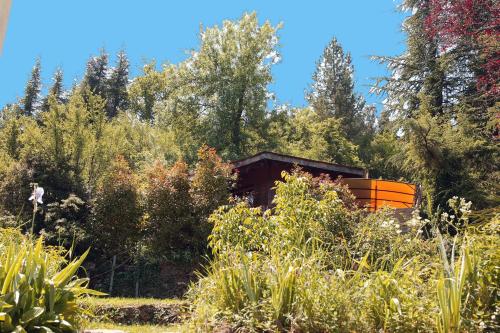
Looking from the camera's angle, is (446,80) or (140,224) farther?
(446,80)

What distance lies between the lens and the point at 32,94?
149 ft

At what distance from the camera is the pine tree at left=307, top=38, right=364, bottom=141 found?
119 feet

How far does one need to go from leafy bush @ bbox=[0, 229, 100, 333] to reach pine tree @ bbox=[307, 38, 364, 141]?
3136 cm

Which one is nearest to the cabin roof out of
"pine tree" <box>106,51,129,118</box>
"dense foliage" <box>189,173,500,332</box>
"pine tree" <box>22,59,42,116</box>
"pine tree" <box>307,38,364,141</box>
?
"dense foliage" <box>189,173,500,332</box>

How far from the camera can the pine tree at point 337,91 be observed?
119 ft

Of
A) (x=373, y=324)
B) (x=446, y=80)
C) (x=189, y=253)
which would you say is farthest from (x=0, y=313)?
(x=446, y=80)

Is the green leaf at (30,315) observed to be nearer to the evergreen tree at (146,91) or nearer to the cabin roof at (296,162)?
the cabin roof at (296,162)

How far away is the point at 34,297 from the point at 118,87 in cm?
4262

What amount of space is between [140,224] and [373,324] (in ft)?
35.6

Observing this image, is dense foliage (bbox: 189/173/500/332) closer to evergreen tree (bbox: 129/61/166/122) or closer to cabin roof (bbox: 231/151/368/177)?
cabin roof (bbox: 231/151/368/177)

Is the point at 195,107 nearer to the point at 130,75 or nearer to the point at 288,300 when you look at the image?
the point at 130,75

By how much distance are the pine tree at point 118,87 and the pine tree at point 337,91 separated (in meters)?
15.3

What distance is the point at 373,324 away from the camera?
4.43 metres

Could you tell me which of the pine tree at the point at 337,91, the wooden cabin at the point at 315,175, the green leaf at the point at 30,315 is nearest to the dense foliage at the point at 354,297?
the green leaf at the point at 30,315
